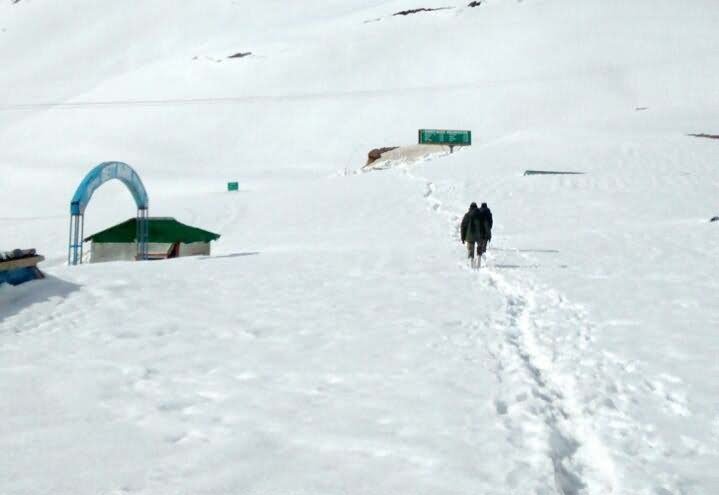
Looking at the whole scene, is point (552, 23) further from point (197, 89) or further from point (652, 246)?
point (652, 246)

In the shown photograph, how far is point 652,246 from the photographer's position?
1777 centimetres

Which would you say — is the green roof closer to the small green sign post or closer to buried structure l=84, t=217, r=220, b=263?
buried structure l=84, t=217, r=220, b=263

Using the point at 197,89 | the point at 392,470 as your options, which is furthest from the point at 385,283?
the point at 197,89

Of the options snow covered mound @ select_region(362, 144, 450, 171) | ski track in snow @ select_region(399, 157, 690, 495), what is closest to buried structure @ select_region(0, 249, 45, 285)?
ski track in snow @ select_region(399, 157, 690, 495)

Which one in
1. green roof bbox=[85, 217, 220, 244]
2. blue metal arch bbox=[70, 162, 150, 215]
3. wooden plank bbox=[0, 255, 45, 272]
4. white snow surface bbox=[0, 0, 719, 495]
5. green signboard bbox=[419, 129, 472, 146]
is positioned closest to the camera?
white snow surface bbox=[0, 0, 719, 495]

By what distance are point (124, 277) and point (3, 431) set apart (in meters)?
6.87

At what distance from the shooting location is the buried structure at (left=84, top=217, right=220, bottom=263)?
2112 cm

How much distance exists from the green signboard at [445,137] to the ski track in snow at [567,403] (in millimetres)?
39618

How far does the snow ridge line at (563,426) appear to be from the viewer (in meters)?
4.43

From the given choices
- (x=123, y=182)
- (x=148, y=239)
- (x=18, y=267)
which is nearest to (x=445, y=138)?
(x=148, y=239)

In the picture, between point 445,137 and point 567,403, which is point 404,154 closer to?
point 445,137

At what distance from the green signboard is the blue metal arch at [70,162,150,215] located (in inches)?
1175

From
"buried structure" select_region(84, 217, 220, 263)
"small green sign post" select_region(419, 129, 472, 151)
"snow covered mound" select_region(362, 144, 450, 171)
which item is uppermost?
"small green sign post" select_region(419, 129, 472, 151)

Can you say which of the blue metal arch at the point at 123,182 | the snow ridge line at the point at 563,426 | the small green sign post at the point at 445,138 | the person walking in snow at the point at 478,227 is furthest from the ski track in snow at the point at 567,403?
the small green sign post at the point at 445,138
